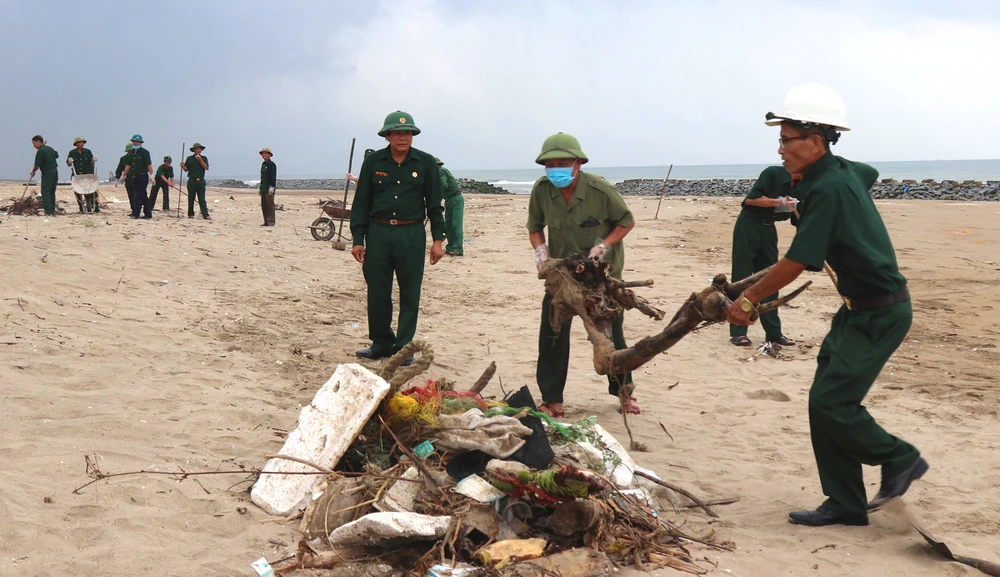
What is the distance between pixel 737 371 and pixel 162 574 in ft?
16.5

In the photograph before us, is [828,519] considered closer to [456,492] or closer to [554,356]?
[456,492]

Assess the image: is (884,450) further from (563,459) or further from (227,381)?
(227,381)

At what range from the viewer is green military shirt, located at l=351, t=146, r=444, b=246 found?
621 cm

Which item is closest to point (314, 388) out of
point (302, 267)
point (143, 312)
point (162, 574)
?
point (143, 312)

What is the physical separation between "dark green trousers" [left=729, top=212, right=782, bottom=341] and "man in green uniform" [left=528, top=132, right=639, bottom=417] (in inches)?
94.4

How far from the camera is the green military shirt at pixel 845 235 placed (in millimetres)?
3422

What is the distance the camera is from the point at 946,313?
29.1 ft

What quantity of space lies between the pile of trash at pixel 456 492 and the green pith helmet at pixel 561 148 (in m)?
1.58

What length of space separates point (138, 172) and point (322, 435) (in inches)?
549

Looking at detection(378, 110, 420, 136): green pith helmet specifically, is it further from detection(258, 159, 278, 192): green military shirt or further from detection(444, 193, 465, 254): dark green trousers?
detection(258, 159, 278, 192): green military shirt

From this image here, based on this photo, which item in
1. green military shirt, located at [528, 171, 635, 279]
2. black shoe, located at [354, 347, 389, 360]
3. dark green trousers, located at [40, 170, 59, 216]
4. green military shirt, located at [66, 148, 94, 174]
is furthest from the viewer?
green military shirt, located at [66, 148, 94, 174]

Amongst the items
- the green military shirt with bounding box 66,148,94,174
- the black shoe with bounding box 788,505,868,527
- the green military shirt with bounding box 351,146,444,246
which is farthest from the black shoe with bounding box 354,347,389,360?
the green military shirt with bounding box 66,148,94,174

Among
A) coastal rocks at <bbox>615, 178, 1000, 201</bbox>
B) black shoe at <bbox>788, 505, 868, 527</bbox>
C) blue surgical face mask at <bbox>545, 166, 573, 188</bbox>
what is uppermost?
coastal rocks at <bbox>615, 178, 1000, 201</bbox>

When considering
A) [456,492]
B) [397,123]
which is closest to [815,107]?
[456,492]
